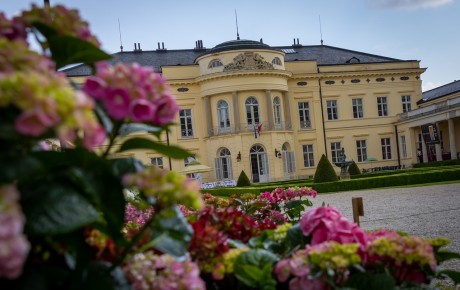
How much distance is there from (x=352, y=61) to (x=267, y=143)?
9.72 meters

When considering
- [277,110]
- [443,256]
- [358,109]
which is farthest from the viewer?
[358,109]

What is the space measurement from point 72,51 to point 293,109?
1196 inches

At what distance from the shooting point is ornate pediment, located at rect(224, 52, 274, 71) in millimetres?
27750

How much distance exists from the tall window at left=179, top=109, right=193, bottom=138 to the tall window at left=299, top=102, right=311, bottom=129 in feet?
23.3

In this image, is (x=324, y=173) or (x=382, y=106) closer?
(x=324, y=173)

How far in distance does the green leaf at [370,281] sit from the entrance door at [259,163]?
27200 mm

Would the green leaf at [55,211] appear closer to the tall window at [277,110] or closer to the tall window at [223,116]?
the tall window at [223,116]

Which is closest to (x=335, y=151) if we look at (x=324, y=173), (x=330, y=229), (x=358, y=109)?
(x=358, y=109)

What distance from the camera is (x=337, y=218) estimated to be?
1435 millimetres

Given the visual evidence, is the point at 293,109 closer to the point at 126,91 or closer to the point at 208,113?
the point at 208,113

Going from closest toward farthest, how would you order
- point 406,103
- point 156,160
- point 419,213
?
point 419,213 < point 156,160 < point 406,103

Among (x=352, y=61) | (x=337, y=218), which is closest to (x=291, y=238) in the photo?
(x=337, y=218)

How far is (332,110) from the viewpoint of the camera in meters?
32.2

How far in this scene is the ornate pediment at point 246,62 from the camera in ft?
91.0
